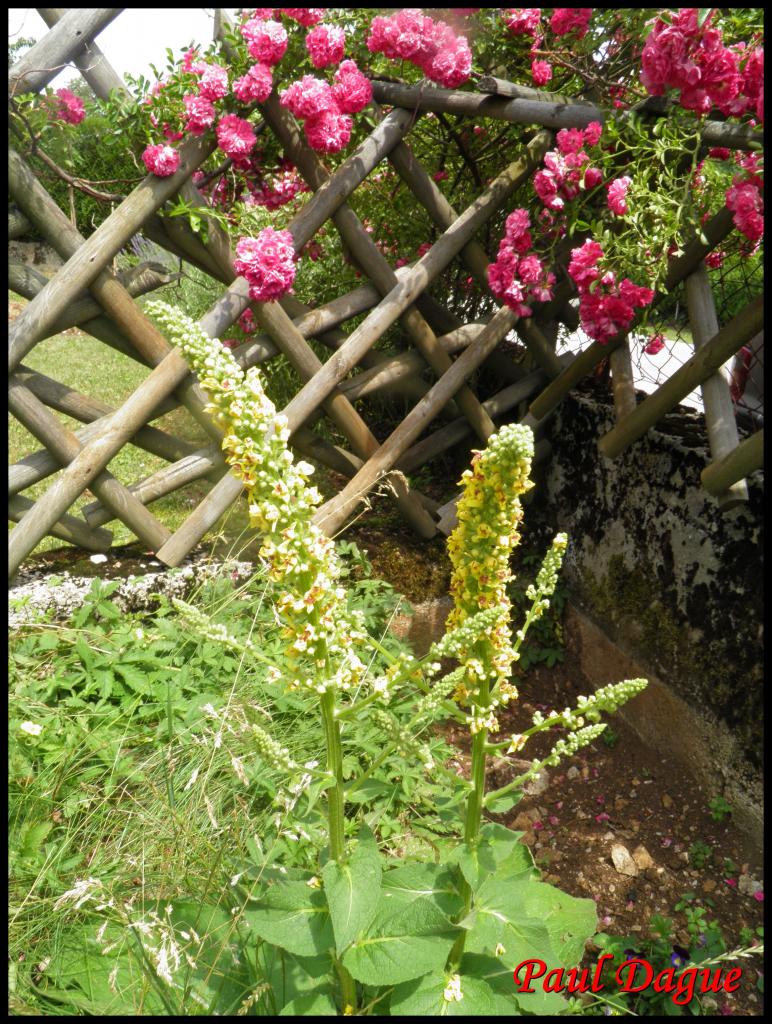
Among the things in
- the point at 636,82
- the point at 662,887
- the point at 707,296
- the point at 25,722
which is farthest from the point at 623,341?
the point at 25,722

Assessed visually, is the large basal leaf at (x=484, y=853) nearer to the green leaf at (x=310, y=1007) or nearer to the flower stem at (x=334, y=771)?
the flower stem at (x=334, y=771)

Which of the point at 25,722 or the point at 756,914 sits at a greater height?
the point at 756,914

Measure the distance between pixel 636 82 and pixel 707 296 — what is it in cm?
106

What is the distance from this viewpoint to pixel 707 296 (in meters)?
2.71

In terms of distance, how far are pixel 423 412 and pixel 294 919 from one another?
2.34 m

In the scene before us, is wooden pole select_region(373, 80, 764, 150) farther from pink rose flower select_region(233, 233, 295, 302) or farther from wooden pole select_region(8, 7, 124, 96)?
wooden pole select_region(8, 7, 124, 96)

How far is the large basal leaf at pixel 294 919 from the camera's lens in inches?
50.9

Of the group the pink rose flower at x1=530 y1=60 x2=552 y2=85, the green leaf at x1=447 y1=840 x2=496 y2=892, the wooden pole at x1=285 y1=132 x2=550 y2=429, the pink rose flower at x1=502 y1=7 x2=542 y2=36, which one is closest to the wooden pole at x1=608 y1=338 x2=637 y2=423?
the wooden pole at x1=285 y1=132 x2=550 y2=429

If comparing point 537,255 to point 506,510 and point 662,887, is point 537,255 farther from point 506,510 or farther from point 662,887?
point 662,887

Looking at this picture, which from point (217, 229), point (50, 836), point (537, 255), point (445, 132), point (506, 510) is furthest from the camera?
point (445, 132)

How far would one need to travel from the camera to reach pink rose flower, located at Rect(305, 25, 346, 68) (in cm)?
270

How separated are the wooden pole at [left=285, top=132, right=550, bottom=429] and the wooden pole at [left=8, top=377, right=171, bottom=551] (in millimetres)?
760

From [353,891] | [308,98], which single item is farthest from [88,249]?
[353,891]
